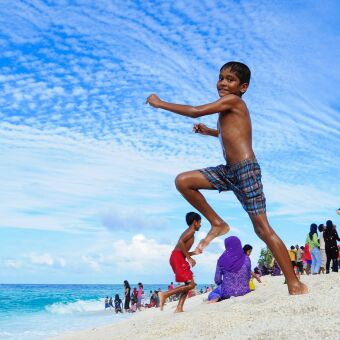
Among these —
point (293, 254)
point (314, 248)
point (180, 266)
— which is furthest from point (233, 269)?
point (293, 254)

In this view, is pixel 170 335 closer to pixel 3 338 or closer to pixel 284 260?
pixel 284 260

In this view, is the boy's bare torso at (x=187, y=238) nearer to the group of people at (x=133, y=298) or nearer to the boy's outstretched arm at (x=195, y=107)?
the boy's outstretched arm at (x=195, y=107)

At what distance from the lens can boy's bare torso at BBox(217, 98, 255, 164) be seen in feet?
17.1

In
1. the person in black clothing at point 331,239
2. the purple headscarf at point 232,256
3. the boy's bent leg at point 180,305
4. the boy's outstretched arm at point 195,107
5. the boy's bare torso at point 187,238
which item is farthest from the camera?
the person in black clothing at point 331,239

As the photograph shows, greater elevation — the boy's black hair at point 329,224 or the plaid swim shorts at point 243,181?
the boy's black hair at point 329,224

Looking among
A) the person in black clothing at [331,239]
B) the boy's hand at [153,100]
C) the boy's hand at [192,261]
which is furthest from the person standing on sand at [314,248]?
the boy's hand at [153,100]

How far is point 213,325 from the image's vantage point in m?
4.84

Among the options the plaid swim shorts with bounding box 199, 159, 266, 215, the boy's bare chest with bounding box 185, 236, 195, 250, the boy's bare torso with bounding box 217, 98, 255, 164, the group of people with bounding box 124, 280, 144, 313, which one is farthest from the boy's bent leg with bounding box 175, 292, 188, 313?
the group of people with bounding box 124, 280, 144, 313

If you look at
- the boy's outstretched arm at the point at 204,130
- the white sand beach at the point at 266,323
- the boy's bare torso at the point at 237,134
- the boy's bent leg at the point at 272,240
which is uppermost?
the boy's outstretched arm at the point at 204,130

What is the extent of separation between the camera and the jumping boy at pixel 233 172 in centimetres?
516

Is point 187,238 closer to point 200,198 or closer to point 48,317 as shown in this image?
point 200,198

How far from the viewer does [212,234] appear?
17.5 ft

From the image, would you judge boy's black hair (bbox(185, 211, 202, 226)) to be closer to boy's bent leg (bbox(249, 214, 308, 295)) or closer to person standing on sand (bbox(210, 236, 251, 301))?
person standing on sand (bbox(210, 236, 251, 301))

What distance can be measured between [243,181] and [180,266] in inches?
126
